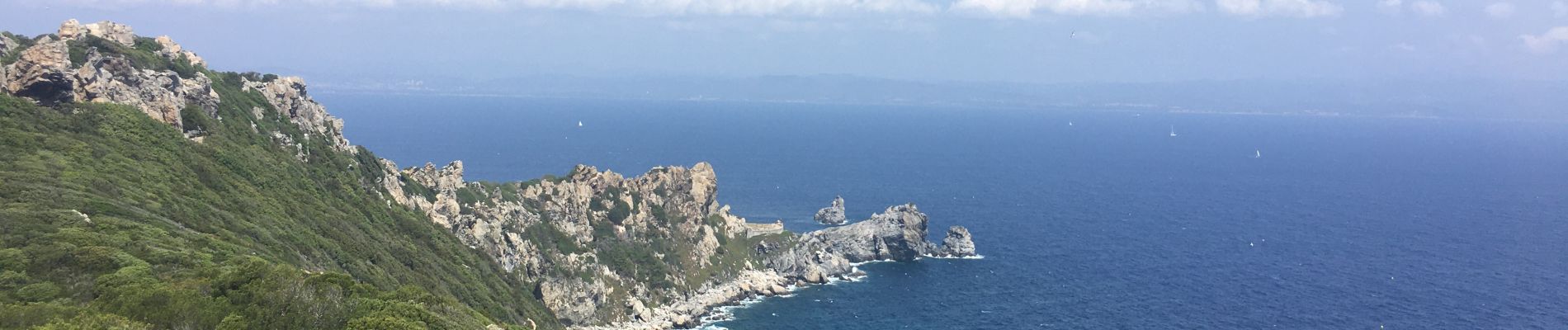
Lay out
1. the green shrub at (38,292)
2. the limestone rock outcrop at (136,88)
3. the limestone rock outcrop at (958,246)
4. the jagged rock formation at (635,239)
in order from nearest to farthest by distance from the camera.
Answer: the green shrub at (38,292) < the limestone rock outcrop at (136,88) < the jagged rock formation at (635,239) < the limestone rock outcrop at (958,246)

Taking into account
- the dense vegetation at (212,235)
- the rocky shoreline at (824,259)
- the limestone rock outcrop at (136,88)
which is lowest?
the rocky shoreline at (824,259)

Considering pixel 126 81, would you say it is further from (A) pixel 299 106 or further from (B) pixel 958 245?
(B) pixel 958 245

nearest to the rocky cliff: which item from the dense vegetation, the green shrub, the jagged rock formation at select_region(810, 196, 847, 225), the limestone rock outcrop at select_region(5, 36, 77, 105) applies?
the limestone rock outcrop at select_region(5, 36, 77, 105)

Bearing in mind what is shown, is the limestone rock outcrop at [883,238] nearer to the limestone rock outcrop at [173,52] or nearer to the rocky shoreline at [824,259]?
the rocky shoreline at [824,259]

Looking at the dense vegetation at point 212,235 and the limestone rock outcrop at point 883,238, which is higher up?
the dense vegetation at point 212,235

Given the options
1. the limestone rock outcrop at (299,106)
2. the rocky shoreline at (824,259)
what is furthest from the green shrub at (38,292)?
the limestone rock outcrop at (299,106)

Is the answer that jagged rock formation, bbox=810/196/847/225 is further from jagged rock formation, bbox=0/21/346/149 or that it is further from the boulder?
jagged rock formation, bbox=0/21/346/149

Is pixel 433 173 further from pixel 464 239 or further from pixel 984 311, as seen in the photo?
pixel 984 311
